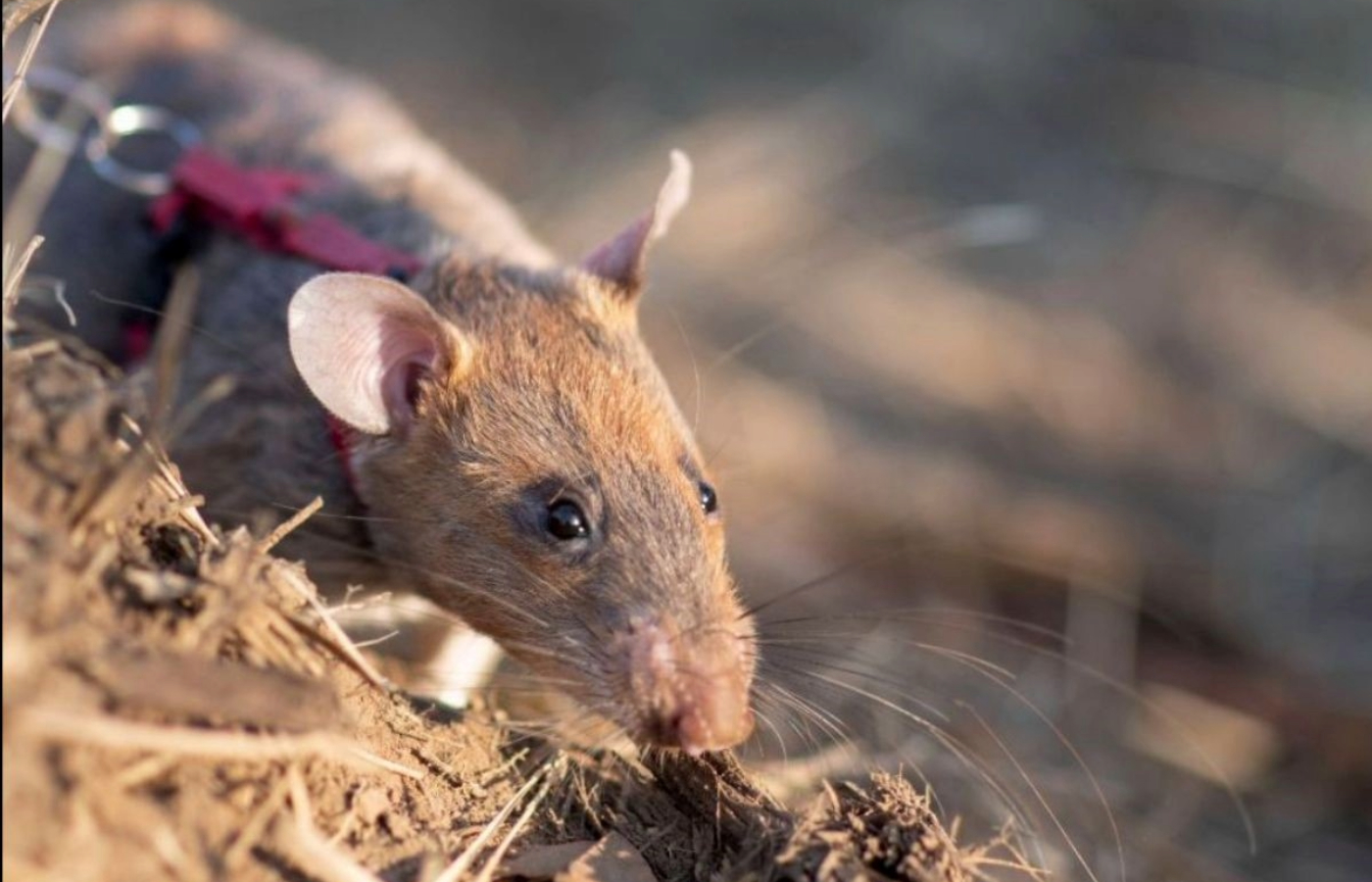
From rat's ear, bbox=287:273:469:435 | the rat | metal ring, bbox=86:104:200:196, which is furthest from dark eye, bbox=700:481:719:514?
metal ring, bbox=86:104:200:196

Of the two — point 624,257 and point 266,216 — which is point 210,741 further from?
point 266,216

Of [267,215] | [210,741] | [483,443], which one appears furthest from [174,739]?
[267,215]

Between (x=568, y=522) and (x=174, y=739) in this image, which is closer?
(x=174, y=739)

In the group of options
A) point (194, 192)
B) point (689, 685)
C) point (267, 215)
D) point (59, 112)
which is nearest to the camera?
point (689, 685)

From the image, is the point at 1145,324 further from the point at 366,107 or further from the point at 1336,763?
the point at 366,107

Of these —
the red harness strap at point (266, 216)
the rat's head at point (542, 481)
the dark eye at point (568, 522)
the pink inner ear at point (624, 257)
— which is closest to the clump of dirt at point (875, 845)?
the rat's head at point (542, 481)

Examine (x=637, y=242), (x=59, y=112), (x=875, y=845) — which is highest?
(x=59, y=112)

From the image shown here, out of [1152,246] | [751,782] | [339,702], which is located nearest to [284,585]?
[339,702]

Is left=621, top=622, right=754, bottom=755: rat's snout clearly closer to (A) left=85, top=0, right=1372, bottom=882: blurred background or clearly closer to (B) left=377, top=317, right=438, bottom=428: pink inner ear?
(A) left=85, top=0, right=1372, bottom=882: blurred background
